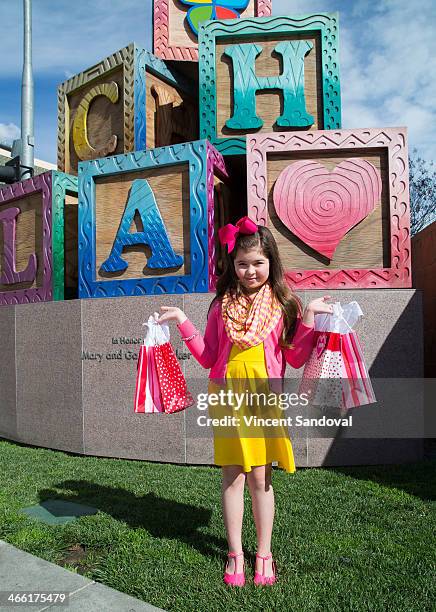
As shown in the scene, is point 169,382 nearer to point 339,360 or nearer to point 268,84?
point 339,360

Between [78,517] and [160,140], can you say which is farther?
[160,140]

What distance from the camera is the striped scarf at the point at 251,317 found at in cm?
283

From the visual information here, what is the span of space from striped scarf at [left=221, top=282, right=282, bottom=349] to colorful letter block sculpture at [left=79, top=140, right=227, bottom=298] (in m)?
2.81

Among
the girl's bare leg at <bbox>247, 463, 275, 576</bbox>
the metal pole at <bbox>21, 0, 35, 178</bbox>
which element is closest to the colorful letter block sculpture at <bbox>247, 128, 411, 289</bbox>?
the girl's bare leg at <bbox>247, 463, 275, 576</bbox>

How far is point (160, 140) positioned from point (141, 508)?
213 inches

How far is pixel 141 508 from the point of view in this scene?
4.08 m

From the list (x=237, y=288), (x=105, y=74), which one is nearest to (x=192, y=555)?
(x=237, y=288)

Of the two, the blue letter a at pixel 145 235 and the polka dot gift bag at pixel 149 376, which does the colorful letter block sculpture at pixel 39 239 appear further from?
the polka dot gift bag at pixel 149 376

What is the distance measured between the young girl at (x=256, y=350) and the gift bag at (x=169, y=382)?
1.49 ft

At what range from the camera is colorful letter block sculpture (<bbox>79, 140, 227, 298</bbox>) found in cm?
587

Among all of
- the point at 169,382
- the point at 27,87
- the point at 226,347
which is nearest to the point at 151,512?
the point at 169,382

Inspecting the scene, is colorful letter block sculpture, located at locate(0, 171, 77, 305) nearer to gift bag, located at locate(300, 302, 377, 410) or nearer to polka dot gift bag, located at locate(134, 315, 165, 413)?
polka dot gift bag, located at locate(134, 315, 165, 413)

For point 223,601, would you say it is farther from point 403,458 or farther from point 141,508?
point 403,458

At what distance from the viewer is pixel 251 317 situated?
2.86 metres
